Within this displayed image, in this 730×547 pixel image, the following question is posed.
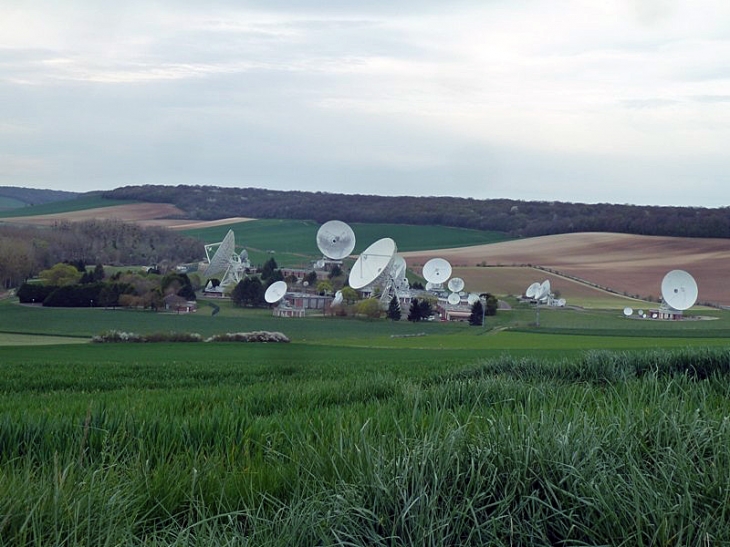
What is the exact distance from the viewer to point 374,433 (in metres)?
4.81

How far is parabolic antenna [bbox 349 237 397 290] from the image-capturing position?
161ft

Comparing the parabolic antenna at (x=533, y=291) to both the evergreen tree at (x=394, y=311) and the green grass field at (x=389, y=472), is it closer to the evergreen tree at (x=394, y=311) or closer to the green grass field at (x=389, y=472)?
the evergreen tree at (x=394, y=311)

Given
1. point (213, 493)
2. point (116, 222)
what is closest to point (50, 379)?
point (213, 493)

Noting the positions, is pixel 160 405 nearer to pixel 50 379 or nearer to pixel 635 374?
pixel 635 374

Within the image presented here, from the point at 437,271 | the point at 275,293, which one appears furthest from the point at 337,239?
the point at 437,271

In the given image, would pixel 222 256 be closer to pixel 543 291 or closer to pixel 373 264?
pixel 373 264

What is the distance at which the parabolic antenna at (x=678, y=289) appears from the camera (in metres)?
45.7

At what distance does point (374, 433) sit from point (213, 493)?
1096 mm

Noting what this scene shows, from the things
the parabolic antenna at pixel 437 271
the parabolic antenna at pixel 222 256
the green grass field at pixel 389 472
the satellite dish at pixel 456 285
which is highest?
the green grass field at pixel 389 472

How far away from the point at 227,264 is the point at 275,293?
21.2ft

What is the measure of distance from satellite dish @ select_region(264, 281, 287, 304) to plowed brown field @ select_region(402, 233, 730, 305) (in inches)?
630

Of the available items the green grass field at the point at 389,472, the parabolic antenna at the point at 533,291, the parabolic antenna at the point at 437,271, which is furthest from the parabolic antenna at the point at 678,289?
the green grass field at the point at 389,472

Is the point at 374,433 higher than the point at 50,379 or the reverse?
higher

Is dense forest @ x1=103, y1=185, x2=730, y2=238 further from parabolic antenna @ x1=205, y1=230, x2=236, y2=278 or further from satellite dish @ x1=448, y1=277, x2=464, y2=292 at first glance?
parabolic antenna @ x1=205, y1=230, x2=236, y2=278
